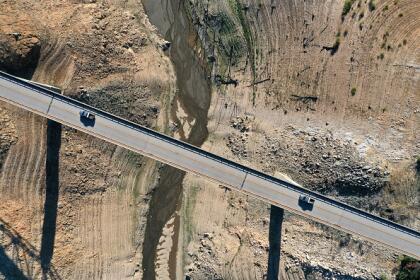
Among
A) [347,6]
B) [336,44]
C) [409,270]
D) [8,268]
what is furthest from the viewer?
[336,44]

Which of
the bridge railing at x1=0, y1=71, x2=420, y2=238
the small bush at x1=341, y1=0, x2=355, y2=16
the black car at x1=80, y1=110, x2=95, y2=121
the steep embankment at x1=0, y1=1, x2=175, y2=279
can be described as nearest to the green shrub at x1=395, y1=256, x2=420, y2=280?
the bridge railing at x1=0, y1=71, x2=420, y2=238

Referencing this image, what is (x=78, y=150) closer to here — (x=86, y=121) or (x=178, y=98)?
(x=86, y=121)

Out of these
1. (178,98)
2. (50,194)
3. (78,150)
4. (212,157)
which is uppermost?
(178,98)

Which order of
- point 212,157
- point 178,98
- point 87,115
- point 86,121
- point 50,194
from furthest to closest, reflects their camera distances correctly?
point 178,98 → point 50,194 → point 212,157 → point 86,121 → point 87,115

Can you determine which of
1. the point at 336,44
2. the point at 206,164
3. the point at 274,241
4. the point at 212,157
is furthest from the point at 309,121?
the point at 274,241

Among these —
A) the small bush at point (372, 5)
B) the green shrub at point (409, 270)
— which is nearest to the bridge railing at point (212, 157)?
the green shrub at point (409, 270)

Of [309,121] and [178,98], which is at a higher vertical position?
[178,98]

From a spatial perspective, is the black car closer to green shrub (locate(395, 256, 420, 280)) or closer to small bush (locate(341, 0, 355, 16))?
small bush (locate(341, 0, 355, 16))

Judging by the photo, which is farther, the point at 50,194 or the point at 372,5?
the point at 50,194
